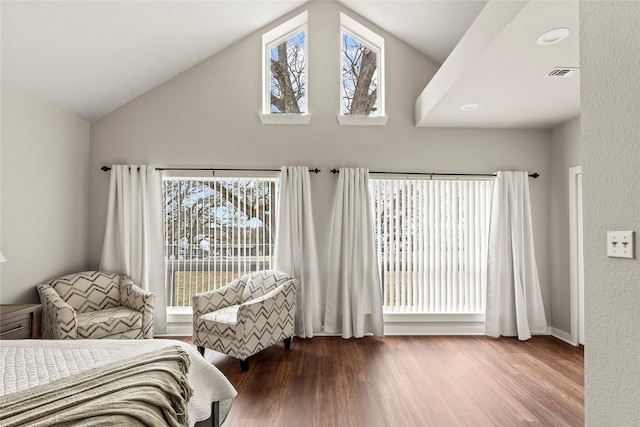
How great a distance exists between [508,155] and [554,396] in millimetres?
2586

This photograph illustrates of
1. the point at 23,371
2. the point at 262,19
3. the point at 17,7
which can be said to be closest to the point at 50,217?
the point at 17,7

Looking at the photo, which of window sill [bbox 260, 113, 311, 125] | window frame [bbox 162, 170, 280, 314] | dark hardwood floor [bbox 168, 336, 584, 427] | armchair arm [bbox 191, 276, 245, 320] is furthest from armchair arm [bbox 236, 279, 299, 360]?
window sill [bbox 260, 113, 311, 125]

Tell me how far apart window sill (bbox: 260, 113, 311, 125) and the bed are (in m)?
2.74

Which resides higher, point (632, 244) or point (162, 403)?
point (632, 244)

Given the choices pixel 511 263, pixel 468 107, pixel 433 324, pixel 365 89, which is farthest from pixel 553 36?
pixel 433 324

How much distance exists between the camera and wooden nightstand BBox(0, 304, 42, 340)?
2.50 meters

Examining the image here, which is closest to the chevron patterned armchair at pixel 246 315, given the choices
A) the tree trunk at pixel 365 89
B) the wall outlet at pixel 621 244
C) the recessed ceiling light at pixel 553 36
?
the tree trunk at pixel 365 89

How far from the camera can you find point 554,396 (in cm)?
258

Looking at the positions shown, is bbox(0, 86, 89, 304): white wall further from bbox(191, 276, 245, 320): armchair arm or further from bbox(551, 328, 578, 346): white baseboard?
bbox(551, 328, 578, 346): white baseboard

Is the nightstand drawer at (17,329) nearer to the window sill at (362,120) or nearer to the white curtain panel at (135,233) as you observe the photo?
the white curtain panel at (135,233)

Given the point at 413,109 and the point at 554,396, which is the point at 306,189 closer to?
the point at 413,109

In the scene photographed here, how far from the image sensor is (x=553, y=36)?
2.12 meters

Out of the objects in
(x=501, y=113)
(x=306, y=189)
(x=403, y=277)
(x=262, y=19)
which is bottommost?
(x=403, y=277)

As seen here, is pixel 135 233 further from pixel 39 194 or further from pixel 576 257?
pixel 576 257
